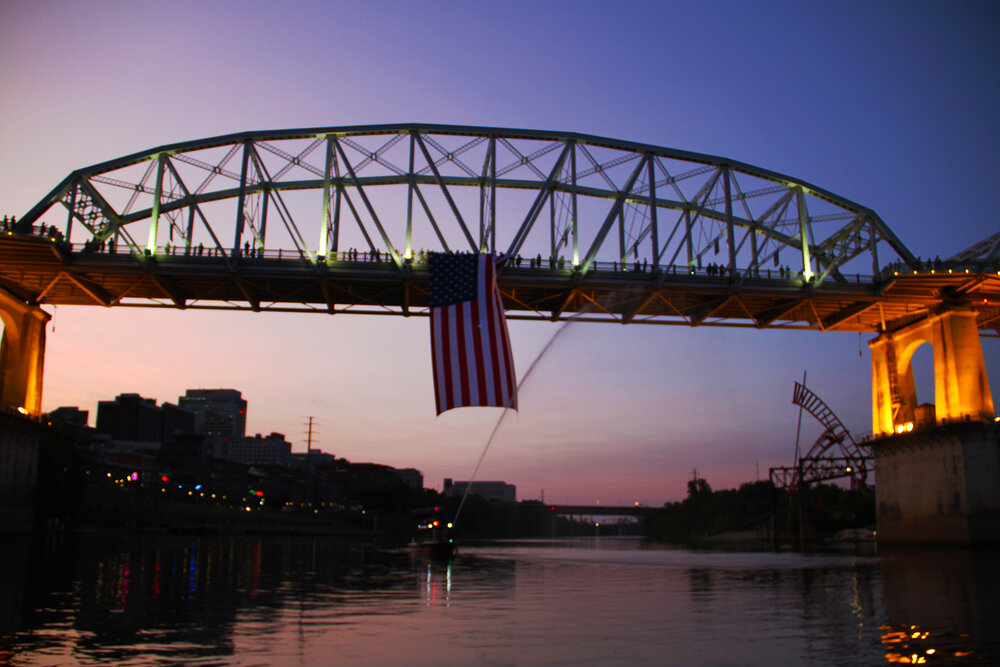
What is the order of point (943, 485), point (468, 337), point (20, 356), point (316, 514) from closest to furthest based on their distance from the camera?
point (468, 337), point (20, 356), point (943, 485), point (316, 514)

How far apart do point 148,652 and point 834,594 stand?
21.1 meters

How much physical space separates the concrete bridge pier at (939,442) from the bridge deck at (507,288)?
3.27 metres

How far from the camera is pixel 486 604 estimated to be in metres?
24.1

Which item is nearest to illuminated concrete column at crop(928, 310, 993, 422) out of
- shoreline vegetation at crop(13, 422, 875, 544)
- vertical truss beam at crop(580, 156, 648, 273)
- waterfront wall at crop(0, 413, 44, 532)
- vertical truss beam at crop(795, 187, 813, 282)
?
vertical truss beam at crop(795, 187, 813, 282)

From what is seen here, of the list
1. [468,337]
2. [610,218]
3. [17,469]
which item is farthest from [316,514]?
[468,337]

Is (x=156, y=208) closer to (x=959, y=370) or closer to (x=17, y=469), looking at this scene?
(x=17, y=469)

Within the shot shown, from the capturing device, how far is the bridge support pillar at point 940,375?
64.1m

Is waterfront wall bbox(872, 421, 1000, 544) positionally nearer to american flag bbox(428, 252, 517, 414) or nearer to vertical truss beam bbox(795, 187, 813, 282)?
vertical truss beam bbox(795, 187, 813, 282)

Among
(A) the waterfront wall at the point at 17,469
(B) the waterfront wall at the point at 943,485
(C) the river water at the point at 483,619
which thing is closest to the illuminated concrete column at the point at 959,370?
(B) the waterfront wall at the point at 943,485

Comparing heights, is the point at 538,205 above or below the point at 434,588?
above

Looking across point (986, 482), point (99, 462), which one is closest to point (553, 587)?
point (986, 482)

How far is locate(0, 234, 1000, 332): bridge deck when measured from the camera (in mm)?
61781

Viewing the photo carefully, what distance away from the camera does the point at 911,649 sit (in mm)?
15062

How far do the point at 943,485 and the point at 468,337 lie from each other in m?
46.3
